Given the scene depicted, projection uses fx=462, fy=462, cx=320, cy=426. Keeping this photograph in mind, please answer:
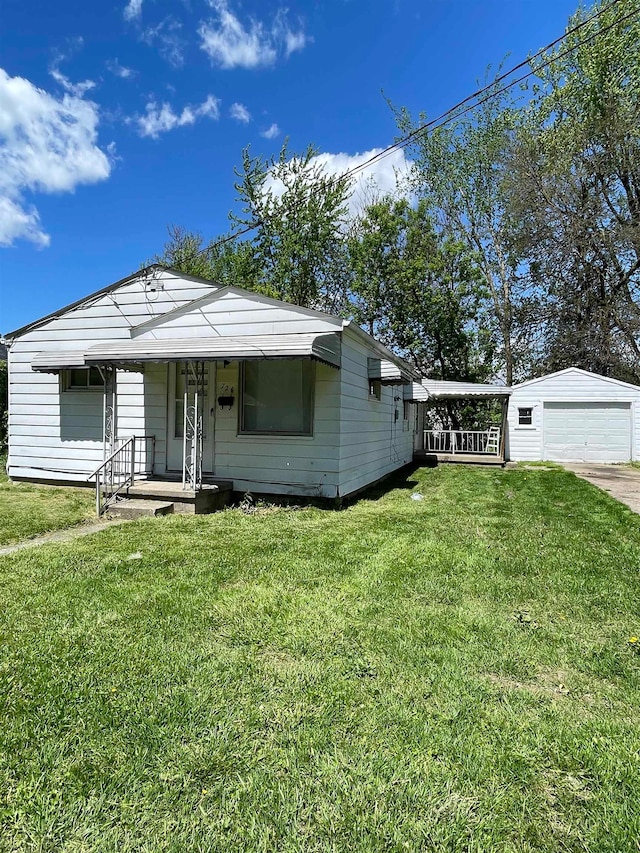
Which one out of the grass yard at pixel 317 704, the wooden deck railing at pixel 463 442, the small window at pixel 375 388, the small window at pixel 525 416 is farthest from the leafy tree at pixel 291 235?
the grass yard at pixel 317 704

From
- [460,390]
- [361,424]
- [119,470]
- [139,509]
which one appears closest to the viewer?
[139,509]

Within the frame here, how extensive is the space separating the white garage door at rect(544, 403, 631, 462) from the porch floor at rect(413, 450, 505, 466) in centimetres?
225

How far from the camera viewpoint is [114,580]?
363 cm

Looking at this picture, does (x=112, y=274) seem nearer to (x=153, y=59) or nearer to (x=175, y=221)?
(x=175, y=221)

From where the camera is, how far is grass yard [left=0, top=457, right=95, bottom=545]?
528 cm

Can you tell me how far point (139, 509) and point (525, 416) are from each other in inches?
513

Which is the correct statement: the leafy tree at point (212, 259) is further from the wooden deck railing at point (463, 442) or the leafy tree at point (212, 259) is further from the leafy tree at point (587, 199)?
the leafy tree at point (587, 199)

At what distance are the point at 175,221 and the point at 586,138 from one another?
18.4 metres

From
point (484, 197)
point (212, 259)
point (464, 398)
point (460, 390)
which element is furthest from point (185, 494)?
point (484, 197)

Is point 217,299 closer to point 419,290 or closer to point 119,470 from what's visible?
point 119,470

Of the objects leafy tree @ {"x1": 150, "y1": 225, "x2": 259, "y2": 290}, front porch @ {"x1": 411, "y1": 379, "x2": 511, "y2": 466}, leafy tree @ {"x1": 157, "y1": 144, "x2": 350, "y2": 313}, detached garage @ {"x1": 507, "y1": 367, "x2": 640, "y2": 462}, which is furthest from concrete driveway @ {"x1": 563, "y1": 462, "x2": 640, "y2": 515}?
leafy tree @ {"x1": 150, "y1": 225, "x2": 259, "y2": 290}

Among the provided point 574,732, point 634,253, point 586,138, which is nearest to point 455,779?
point 574,732

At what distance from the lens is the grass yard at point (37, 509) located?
5.28 meters

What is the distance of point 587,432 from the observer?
14.6 meters
